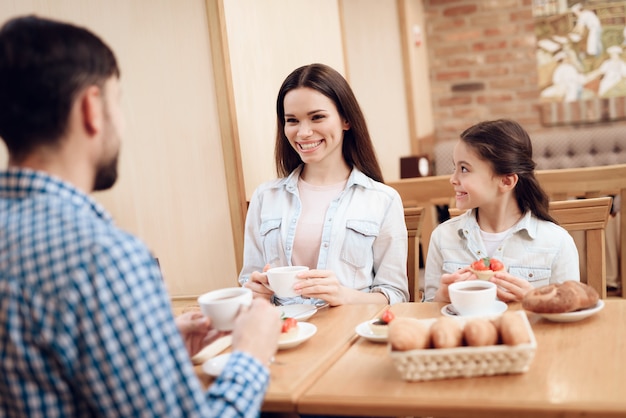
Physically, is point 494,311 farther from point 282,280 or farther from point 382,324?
point 282,280

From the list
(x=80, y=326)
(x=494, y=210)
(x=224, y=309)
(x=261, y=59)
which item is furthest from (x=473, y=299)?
(x=261, y=59)

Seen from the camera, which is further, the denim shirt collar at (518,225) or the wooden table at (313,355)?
the denim shirt collar at (518,225)

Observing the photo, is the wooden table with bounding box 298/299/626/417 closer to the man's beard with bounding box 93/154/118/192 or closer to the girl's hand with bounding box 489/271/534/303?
the girl's hand with bounding box 489/271/534/303

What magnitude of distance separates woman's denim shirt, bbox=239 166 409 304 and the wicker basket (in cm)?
86

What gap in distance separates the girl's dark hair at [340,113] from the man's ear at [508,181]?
0.41 meters

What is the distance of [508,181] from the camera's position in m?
2.06

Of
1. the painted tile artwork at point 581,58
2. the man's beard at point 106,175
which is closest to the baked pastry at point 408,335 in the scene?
the man's beard at point 106,175

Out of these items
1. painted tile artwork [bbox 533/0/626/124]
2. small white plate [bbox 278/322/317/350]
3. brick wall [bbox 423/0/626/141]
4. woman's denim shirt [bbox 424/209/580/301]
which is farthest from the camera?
brick wall [bbox 423/0/626/141]

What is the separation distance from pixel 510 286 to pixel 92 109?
107cm

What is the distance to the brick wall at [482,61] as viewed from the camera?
19.0 feet

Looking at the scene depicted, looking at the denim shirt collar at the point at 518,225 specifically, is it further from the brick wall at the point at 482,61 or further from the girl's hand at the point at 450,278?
the brick wall at the point at 482,61

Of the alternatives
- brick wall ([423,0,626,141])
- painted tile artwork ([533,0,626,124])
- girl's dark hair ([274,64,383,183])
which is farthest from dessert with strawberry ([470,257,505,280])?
painted tile artwork ([533,0,626,124])

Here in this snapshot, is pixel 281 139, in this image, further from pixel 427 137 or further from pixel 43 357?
pixel 427 137

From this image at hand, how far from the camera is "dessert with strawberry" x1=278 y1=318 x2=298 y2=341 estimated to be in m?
1.47
